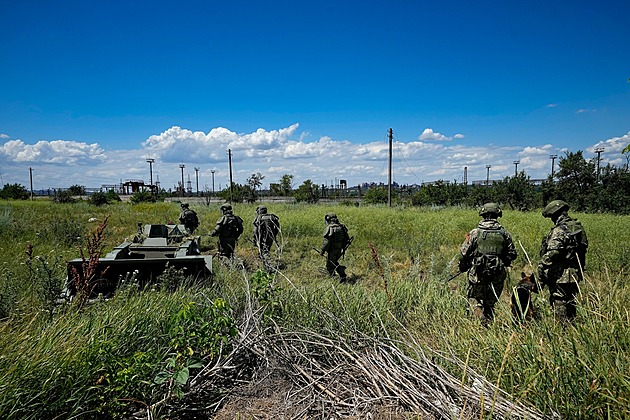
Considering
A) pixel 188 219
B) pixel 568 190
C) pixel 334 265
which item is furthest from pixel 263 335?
pixel 568 190

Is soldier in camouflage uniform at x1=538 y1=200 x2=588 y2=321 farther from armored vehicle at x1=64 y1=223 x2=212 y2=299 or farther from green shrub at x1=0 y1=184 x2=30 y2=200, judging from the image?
green shrub at x1=0 y1=184 x2=30 y2=200

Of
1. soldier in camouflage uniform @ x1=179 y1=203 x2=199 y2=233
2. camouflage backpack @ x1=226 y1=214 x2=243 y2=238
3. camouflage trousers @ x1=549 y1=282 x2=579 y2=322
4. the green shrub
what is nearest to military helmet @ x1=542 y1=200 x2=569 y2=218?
camouflage trousers @ x1=549 y1=282 x2=579 y2=322

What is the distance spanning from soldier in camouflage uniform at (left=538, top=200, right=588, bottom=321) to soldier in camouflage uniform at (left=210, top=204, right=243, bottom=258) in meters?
6.19

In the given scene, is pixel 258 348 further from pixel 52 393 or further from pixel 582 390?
pixel 582 390

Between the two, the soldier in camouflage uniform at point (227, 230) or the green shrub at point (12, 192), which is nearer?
the soldier in camouflage uniform at point (227, 230)

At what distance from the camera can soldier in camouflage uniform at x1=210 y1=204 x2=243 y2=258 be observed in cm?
862

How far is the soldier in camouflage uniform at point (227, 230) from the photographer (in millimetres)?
8625

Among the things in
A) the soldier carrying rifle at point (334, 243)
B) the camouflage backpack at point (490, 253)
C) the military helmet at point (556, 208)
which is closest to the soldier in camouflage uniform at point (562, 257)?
the military helmet at point (556, 208)

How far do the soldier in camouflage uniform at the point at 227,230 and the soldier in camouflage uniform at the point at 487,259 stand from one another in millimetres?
5328

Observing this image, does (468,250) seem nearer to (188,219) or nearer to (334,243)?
(334,243)

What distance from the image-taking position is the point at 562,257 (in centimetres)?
471

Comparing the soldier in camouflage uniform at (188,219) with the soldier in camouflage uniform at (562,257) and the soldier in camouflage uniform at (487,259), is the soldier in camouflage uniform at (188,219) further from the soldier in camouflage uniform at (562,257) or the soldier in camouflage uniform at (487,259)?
the soldier in camouflage uniform at (562,257)

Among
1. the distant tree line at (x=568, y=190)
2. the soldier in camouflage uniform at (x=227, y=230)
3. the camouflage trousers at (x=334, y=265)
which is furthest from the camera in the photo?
the distant tree line at (x=568, y=190)

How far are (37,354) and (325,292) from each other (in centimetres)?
263
